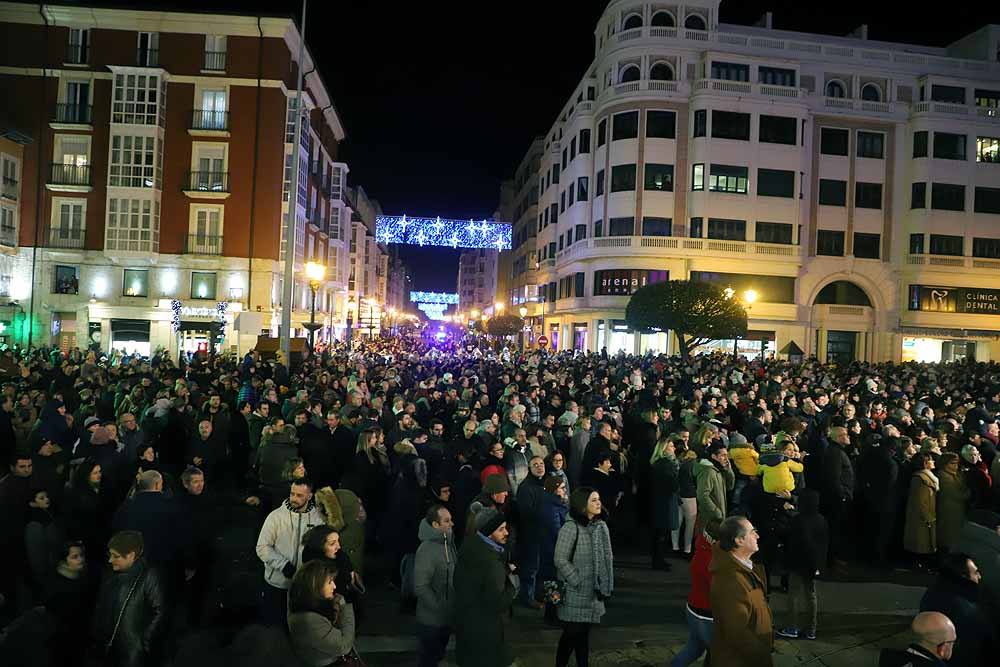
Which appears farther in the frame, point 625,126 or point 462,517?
point 625,126

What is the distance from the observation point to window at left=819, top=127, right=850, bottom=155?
145 feet

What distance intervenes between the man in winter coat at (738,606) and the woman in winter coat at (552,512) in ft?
8.44

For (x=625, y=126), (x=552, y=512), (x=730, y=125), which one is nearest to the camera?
(x=552, y=512)

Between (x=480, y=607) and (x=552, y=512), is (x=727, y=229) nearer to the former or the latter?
(x=552, y=512)

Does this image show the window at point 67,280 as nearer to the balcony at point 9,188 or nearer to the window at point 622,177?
the balcony at point 9,188

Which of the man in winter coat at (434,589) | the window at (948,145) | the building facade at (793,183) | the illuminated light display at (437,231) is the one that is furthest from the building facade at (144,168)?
the window at (948,145)

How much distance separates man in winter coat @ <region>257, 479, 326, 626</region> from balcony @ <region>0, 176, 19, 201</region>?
36.6 metres

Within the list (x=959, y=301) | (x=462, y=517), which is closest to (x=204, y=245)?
(x=462, y=517)

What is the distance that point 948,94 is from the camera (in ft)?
147

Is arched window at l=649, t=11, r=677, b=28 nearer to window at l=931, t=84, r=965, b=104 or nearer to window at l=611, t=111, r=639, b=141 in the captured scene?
window at l=611, t=111, r=639, b=141

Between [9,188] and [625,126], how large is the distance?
1334 inches

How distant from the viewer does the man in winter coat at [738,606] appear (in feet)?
13.8

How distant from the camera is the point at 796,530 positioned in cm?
657

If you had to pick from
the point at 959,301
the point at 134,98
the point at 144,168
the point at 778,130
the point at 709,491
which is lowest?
the point at 709,491
